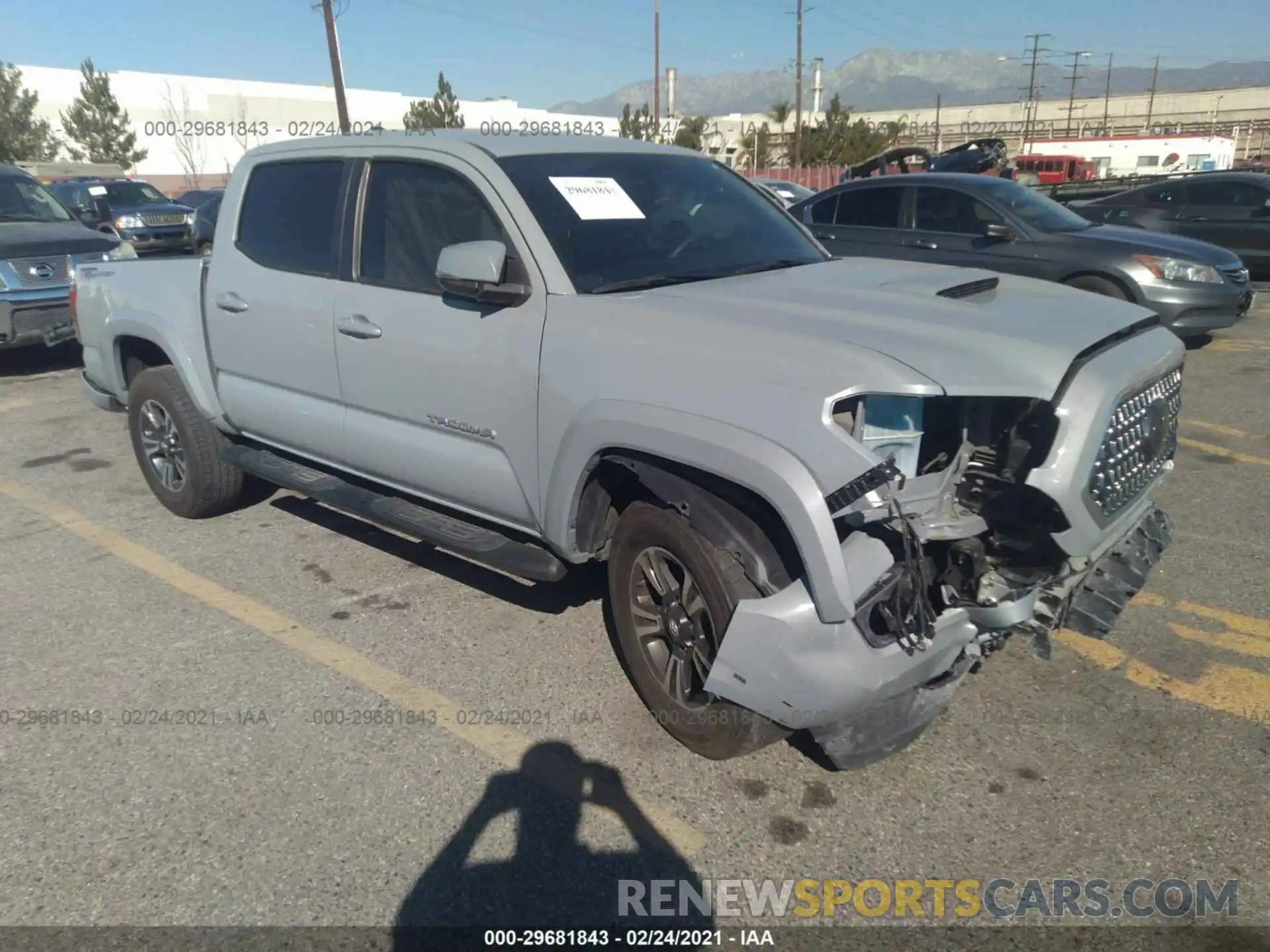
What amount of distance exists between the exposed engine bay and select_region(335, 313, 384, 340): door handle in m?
2.03

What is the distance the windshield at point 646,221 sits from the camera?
11.1 feet

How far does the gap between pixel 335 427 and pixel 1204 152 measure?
52.3 metres

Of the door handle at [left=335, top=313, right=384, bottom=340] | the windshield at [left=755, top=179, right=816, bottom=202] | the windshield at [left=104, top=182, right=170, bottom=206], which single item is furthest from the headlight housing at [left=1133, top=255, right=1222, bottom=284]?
the windshield at [left=104, top=182, right=170, bottom=206]

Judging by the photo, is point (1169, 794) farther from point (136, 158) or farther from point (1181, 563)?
point (136, 158)

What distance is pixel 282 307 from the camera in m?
4.25

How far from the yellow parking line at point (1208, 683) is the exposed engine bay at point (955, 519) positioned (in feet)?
2.27

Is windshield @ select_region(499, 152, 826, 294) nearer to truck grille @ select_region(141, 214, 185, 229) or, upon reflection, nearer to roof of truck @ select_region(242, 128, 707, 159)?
roof of truck @ select_region(242, 128, 707, 159)

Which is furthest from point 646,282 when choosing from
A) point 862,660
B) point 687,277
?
point 862,660

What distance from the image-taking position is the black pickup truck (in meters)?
8.50

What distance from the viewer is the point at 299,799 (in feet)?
9.62

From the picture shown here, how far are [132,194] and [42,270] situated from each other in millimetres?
11460

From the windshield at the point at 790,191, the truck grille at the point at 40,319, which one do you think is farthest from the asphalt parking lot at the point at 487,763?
the windshield at the point at 790,191

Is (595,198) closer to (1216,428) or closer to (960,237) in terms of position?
(1216,428)

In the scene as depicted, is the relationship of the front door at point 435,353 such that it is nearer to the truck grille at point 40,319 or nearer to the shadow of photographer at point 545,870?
the shadow of photographer at point 545,870
